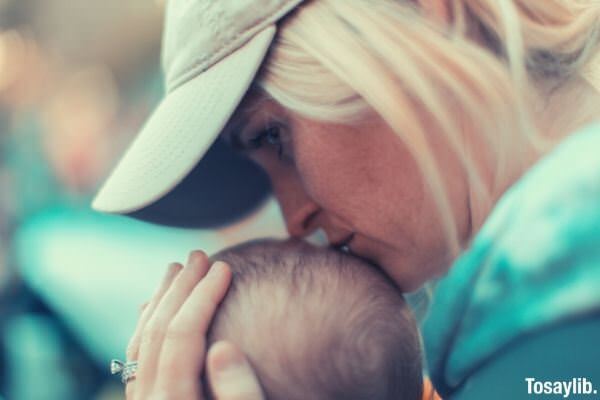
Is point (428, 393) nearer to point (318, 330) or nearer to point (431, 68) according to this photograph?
point (318, 330)

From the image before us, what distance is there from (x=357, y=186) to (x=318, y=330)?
148mm

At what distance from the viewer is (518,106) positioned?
0.62 meters

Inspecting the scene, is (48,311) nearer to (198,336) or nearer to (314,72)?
(198,336)

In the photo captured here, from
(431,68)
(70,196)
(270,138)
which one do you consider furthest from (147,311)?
(70,196)

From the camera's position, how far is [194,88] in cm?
68

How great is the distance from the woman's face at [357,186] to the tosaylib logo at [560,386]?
0.22 meters

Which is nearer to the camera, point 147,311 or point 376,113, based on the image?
point 376,113

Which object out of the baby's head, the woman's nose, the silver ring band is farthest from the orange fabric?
the silver ring band

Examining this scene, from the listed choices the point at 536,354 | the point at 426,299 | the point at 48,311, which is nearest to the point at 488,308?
the point at 536,354

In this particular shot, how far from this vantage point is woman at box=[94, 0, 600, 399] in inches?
24.4

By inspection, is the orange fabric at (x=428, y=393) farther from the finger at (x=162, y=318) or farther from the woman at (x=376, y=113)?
the finger at (x=162, y=318)

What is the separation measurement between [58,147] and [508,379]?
5.03 ft

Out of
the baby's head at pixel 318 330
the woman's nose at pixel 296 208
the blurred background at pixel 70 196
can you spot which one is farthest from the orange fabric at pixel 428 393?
the blurred background at pixel 70 196

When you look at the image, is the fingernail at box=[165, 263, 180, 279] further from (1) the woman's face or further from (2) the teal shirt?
(2) the teal shirt
